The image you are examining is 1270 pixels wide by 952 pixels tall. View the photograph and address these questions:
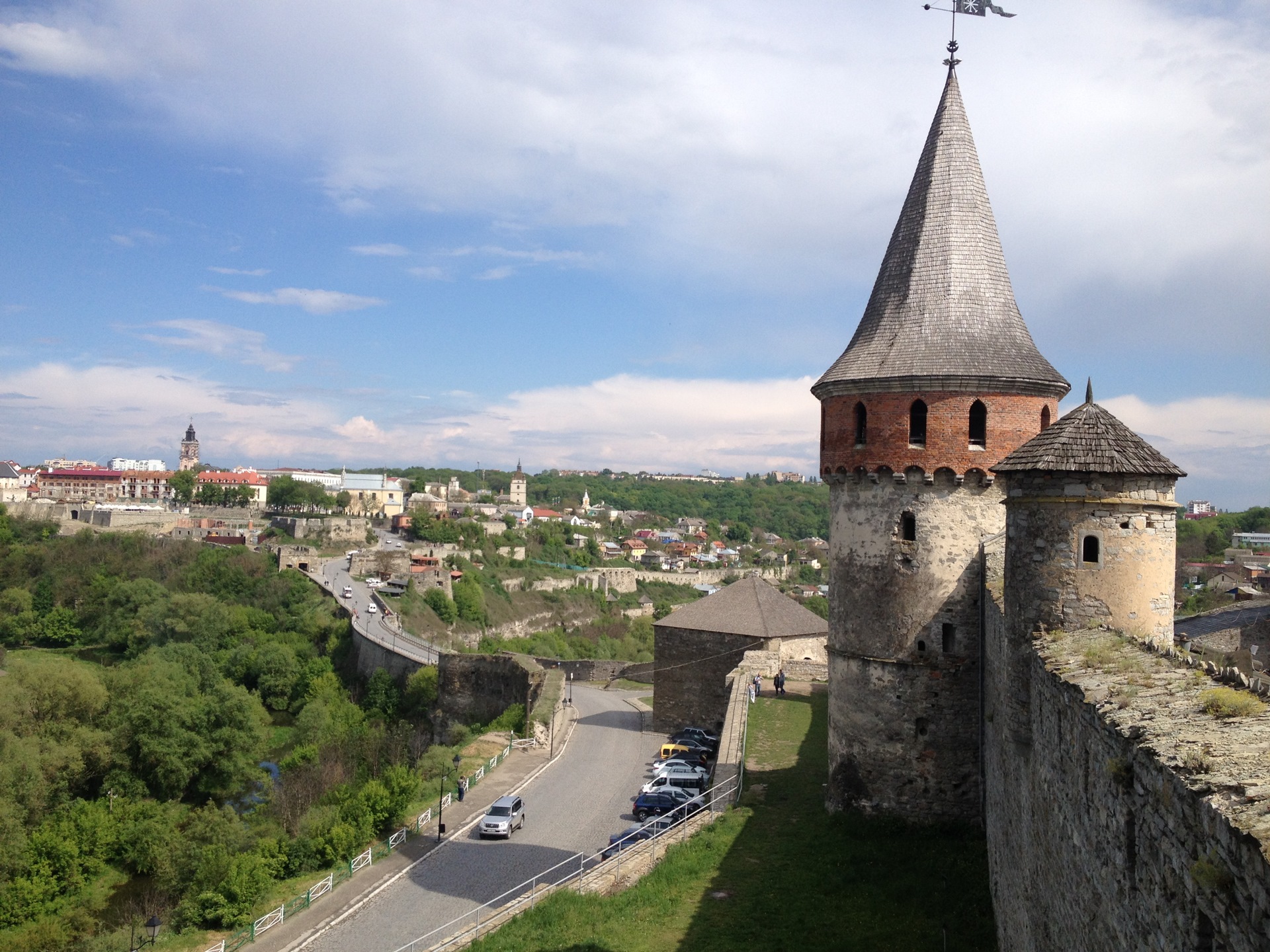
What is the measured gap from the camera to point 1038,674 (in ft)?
27.8

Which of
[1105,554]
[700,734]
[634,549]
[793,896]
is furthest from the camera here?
[634,549]

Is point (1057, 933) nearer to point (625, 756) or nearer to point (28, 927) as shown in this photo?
point (625, 756)

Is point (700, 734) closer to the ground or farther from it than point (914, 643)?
closer to the ground

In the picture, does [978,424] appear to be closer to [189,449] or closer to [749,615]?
[749,615]

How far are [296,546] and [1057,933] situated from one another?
77486 mm

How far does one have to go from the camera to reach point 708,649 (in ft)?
94.7

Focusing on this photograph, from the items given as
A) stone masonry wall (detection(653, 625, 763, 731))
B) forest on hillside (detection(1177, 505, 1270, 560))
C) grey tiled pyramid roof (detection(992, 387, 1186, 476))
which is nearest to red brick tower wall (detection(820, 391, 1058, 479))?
grey tiled pyramid roof (detection(992, 387, 1186, 476))

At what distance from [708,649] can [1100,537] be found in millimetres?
20504

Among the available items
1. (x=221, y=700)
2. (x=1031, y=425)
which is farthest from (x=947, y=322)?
(x=221, y=700)

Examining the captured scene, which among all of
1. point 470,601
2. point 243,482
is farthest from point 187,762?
point 243,482

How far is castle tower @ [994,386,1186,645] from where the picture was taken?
8984 millimetres

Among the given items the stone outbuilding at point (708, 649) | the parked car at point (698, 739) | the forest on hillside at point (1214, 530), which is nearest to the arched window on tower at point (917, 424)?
the parked car at point (698, 739)

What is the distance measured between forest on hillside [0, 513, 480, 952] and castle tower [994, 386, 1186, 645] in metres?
15.4

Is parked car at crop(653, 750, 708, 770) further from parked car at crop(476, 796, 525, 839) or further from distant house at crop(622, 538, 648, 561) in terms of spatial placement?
distant house at crop(622, 538, 648, 561)
